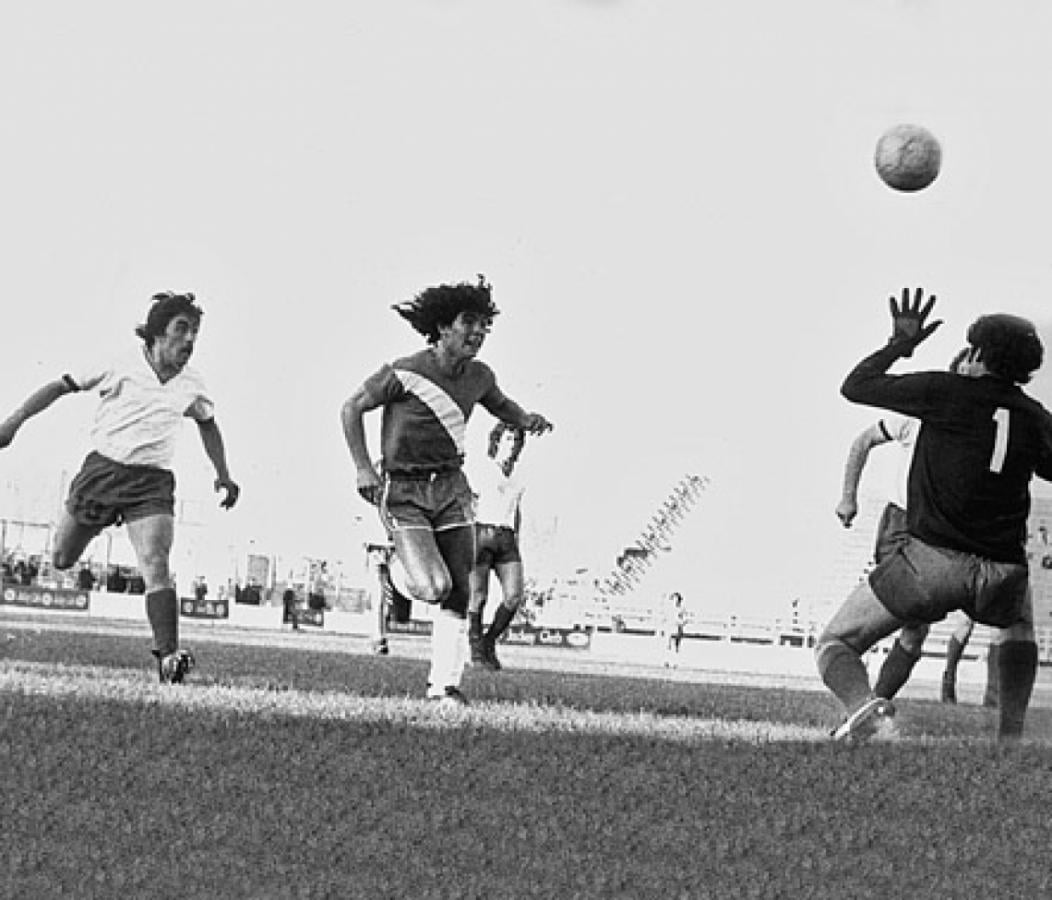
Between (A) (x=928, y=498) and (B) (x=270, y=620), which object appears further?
(B) (x=270, y=620)

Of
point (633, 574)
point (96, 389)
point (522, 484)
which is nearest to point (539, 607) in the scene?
point (633, 574)

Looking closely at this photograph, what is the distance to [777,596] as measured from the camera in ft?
261

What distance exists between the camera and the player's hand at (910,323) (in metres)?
9.25

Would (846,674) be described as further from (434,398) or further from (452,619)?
(434,398)

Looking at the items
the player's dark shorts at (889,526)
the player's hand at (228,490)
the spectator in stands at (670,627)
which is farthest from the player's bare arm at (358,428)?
the spectator in stands at (670,627)

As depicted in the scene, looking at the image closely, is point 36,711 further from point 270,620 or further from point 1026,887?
point 270,620

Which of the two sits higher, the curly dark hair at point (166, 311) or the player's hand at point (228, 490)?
the curly dark hair at point (166, 311)

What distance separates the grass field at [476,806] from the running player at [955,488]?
0.52 m

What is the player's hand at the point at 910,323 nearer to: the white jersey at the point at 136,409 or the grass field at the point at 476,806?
the grass field at the point at 476,806

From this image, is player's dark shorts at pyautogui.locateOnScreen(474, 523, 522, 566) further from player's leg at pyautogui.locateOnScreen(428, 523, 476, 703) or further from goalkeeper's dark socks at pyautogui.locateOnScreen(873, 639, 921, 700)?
goalkeeper's dark socks at pyautogui.locateOnScreen(873, 639, 921, 700)

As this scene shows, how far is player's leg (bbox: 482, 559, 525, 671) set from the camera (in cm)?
1809

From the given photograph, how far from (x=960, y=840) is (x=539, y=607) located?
61.5 meters

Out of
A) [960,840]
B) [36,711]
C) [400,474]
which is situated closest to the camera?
[960,840]

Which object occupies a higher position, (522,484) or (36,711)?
(522,484)
